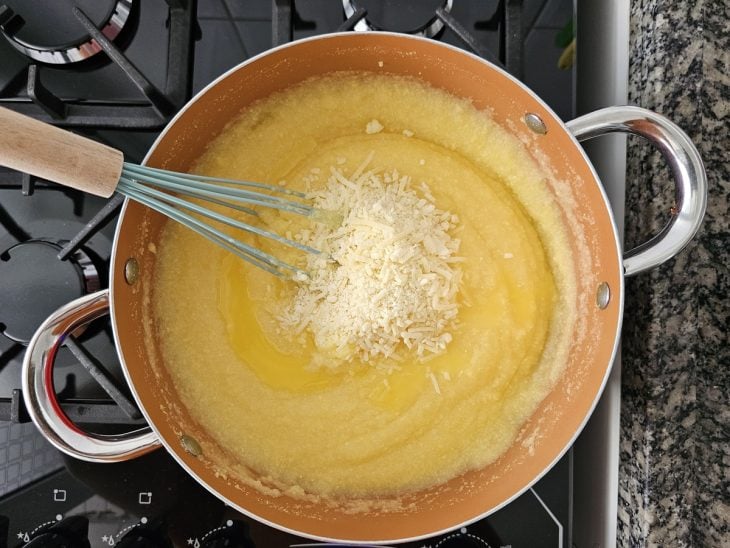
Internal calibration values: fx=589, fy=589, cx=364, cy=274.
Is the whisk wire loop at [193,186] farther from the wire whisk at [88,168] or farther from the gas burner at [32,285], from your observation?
the gas burner at [32,285]

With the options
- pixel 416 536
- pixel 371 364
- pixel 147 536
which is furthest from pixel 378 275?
pixel 147 536

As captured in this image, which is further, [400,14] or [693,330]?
[400,14]

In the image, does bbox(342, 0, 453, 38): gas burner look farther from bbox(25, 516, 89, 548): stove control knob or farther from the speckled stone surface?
bbox(25, 516, 89, 548): stove control knob

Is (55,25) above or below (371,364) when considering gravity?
above

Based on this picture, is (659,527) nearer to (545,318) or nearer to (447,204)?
(545,318)

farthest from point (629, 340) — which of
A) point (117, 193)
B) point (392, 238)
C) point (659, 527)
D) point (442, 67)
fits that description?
point (117, 193)

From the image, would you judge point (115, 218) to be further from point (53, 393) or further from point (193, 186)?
point (53, 393)
